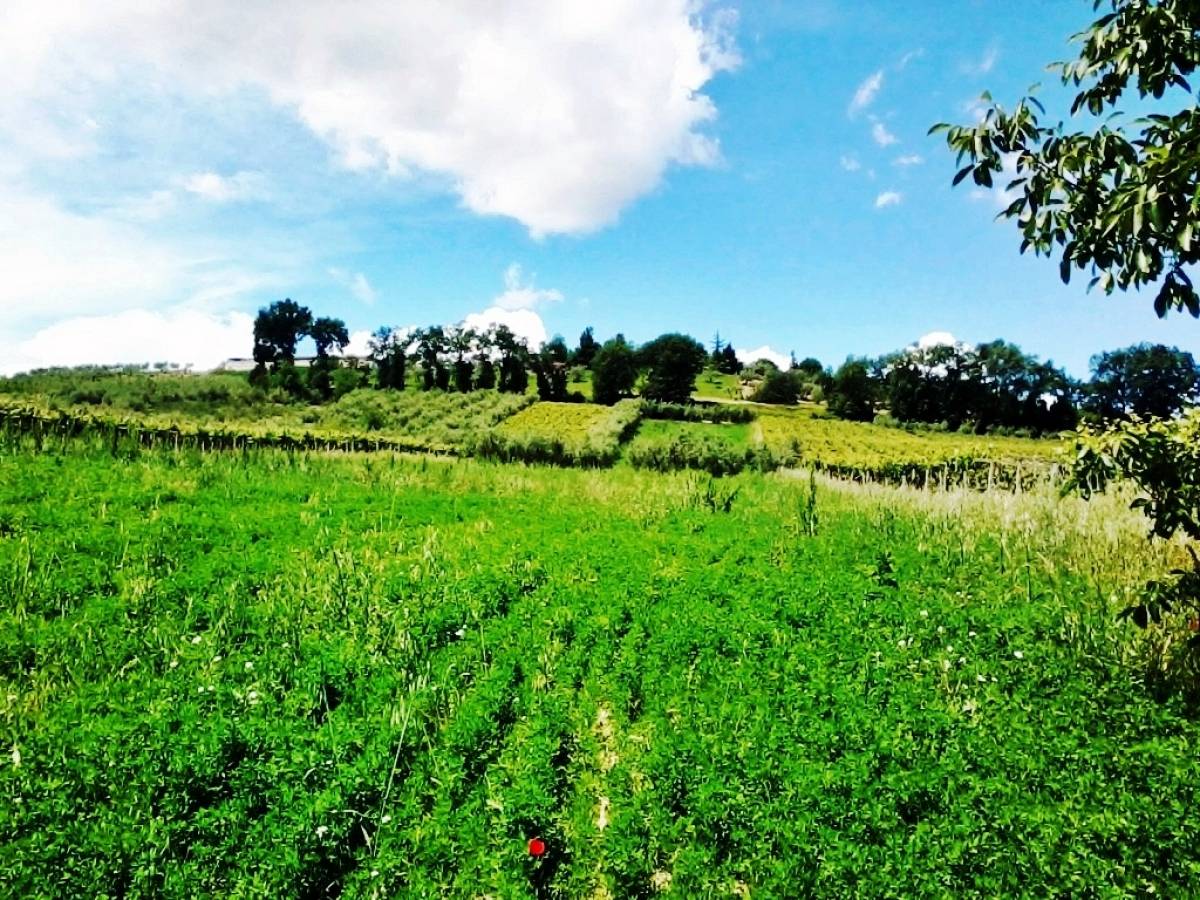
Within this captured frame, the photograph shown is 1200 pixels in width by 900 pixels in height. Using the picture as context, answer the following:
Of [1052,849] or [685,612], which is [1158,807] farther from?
[685,612]

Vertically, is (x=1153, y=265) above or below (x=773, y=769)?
above

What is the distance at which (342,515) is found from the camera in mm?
13828

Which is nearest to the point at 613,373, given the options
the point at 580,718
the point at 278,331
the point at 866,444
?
the point at 866,444

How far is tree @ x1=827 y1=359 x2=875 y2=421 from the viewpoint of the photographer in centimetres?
9650

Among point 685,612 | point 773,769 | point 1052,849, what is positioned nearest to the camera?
point 1052,849

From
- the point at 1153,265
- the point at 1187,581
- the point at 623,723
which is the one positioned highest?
the point at 1153,265

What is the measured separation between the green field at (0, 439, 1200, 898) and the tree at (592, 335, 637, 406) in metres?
84.9

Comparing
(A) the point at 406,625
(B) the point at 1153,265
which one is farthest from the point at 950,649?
(A) the point at 406,625

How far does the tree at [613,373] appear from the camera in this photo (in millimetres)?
96125

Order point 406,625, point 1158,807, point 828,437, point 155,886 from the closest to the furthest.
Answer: point 155,886 → point 1158,807 → point 406,625 → point 828,437

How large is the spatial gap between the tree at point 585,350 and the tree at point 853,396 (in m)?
49.1

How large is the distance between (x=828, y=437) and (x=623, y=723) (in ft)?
234

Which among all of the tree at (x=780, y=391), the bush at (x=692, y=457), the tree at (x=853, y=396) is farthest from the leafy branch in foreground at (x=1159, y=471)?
the tree at (x=780, y=391)

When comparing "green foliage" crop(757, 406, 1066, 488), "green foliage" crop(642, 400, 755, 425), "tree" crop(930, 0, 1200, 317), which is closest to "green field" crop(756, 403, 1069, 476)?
"green foliage" crop(757, 406, 1066, 488)
